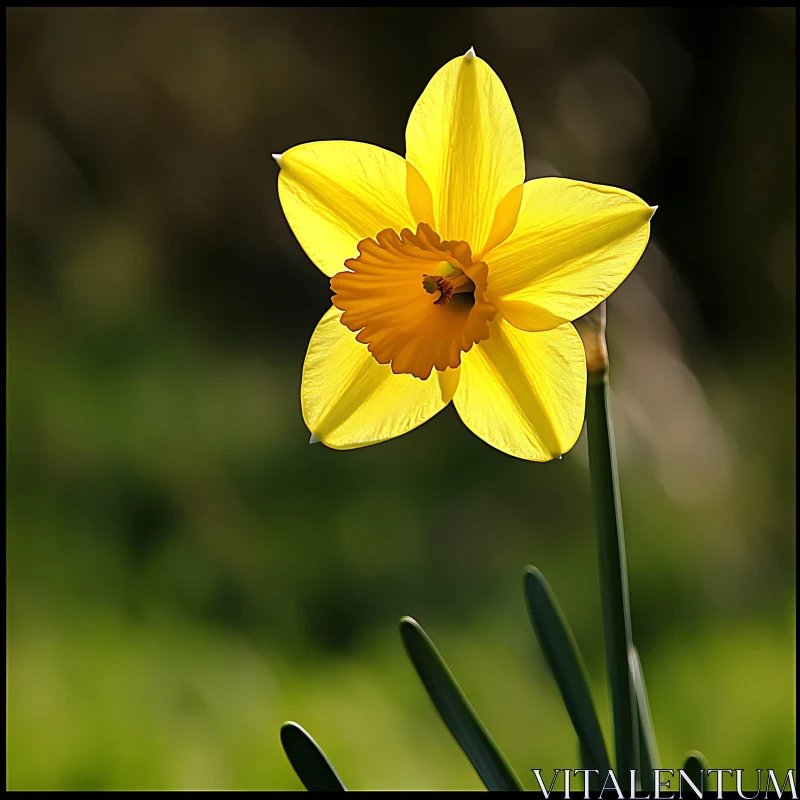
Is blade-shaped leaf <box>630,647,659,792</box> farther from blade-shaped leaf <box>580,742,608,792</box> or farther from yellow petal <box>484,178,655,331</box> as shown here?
yellow petal <box>484,178,655,331</box>

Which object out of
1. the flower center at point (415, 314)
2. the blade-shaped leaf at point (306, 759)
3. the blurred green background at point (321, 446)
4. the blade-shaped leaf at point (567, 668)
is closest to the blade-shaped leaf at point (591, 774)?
the blade-shaped leaf at point (567, 668)

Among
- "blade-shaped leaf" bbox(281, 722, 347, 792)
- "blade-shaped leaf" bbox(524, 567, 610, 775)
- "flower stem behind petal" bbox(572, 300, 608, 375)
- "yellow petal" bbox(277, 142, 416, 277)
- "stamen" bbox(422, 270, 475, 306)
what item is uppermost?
"yellow petal" bbox(277, 142, 416, 277)

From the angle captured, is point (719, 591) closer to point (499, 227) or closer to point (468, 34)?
point (499, 227)

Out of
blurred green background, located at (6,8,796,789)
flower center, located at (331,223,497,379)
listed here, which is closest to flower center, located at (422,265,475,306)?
flower center, located at (331,223,497,379)

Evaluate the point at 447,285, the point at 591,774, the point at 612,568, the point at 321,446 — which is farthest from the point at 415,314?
the point at 321,446

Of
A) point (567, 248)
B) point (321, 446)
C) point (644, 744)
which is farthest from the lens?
point (321, 446)

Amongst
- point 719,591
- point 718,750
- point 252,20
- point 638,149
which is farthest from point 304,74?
point 718,750

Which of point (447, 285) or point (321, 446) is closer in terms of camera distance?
point (447, 285)

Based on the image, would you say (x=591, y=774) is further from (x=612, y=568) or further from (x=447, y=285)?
(x=447, y=285)
